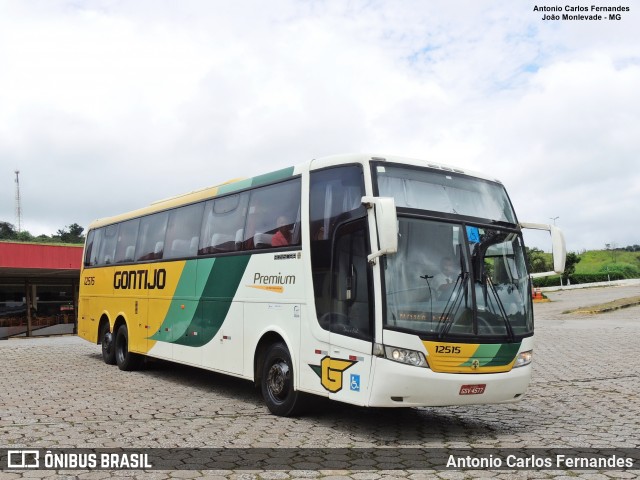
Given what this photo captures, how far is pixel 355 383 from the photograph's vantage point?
7844 mm

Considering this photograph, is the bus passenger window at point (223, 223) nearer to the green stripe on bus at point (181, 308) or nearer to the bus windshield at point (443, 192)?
the green stripe on bus at point (181, 308)

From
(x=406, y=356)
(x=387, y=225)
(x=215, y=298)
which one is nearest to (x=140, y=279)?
(x=215, y=298)

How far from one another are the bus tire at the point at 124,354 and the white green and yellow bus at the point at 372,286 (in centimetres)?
402

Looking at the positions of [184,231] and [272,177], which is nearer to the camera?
[272,177]

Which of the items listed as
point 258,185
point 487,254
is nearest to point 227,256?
point 258,185

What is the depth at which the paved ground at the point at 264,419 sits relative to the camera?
24.1 feet

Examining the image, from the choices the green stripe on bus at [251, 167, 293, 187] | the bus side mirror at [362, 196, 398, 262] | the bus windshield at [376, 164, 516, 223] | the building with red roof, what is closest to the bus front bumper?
the bus side mirror at [362, 196, 398, 262]

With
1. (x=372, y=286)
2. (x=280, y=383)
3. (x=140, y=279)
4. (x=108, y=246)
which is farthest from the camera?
(x=108, y=246)

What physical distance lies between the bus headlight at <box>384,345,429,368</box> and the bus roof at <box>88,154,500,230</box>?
2.22m

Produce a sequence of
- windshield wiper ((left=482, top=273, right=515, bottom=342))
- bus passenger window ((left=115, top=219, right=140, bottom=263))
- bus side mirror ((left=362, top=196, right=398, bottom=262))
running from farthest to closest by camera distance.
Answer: bus passenger window ((left=115, top=219, right=140, bottom=263)) < windshield wiper ((left=482, top=273, right=515, bottom=342)) < bus side mirror ((left=362, top=196, right=398, bottom=262))

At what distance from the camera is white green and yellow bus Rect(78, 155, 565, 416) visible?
761cm

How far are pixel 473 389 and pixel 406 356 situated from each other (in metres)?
0.91

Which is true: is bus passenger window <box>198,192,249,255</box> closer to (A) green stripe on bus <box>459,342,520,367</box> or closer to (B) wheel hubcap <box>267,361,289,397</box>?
(B) wheel hubcap <box>267,361,289,397</box>

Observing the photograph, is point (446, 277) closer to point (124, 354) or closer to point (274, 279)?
point (274, 279)
